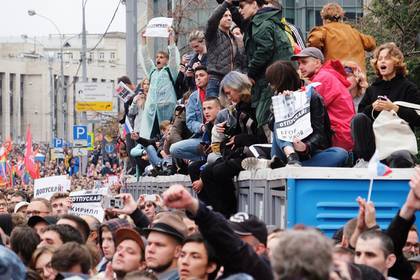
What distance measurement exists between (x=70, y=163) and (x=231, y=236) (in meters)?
65.8

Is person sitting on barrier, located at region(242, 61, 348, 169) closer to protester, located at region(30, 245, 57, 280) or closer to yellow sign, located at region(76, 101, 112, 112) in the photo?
protester, located at region(30, 245, 57, 280)

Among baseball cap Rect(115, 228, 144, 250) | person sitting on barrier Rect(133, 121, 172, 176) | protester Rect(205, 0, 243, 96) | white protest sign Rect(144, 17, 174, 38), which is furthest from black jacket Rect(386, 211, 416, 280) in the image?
A: white protest sign Rect(144, 17, 174, 38)

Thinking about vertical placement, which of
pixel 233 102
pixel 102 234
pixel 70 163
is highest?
pixel 233 102

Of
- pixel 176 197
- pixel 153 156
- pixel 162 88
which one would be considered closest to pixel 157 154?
pixel 153 156

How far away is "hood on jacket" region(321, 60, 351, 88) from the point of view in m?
13.2

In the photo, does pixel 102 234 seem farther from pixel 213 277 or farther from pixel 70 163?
pixel 70 163

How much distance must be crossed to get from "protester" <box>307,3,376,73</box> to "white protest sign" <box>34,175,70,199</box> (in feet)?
26.3

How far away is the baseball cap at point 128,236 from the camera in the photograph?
413 inches

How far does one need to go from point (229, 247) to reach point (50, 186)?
1416 centimetres

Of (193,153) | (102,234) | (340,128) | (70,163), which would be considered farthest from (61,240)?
(70,163)

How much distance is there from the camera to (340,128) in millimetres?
13094

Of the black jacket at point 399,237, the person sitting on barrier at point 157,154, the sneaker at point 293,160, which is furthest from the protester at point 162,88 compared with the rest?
the black jacket at point 399,237

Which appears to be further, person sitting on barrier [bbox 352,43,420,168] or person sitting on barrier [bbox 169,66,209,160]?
person sitting on barrier [bbox 169,66,209,160]

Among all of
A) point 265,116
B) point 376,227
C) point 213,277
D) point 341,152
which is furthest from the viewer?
point 265,116
